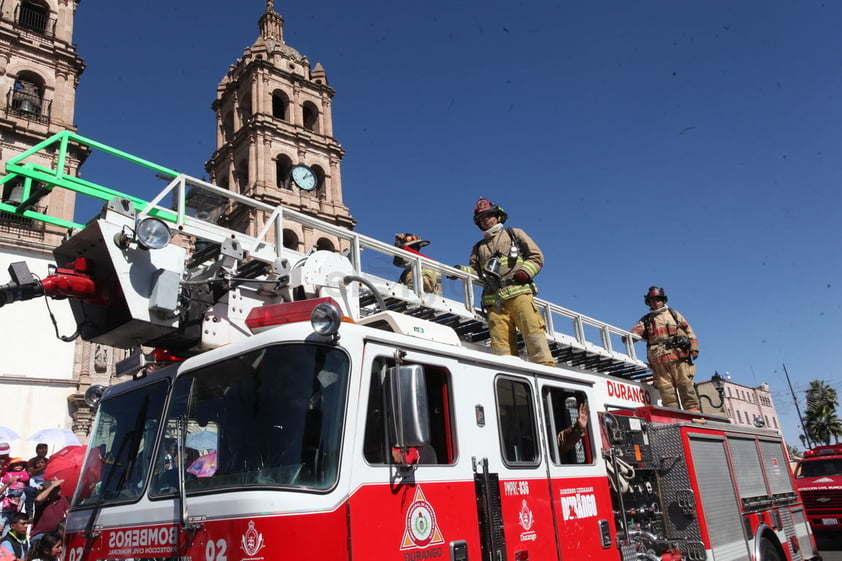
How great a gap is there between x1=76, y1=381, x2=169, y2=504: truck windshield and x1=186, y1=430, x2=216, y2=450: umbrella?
14.4 inches

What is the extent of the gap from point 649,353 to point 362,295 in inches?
194

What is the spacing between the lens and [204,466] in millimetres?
3504

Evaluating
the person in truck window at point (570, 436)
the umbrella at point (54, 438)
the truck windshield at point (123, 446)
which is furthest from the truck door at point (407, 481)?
the umbrella at point (54, 438)

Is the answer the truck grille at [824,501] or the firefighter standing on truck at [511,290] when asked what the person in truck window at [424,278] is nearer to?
the firefighter standing on truck at [511,290]

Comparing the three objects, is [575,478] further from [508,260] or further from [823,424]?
[823,424]

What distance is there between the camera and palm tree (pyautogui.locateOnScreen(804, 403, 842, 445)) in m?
61.9

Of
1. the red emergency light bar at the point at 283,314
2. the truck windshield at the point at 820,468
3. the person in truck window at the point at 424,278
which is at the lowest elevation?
the truck windshield at the point at 820,468

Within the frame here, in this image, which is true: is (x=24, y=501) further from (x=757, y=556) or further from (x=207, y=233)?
(x=757, y=556)

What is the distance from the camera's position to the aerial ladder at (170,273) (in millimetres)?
3986

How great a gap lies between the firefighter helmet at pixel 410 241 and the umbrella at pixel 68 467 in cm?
447

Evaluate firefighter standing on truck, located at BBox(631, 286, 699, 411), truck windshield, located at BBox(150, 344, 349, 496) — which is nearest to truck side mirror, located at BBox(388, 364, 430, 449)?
truck windshield, located at BBox(150, 344, 349, 496)

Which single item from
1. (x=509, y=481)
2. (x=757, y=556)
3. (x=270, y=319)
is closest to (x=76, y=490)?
(x=270, y=319)

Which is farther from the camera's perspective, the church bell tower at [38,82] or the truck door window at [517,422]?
the church bell tower at [38,82]

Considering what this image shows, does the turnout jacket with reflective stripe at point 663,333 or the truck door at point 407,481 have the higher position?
the turnout jacket with reflective stripe at point 663,333
